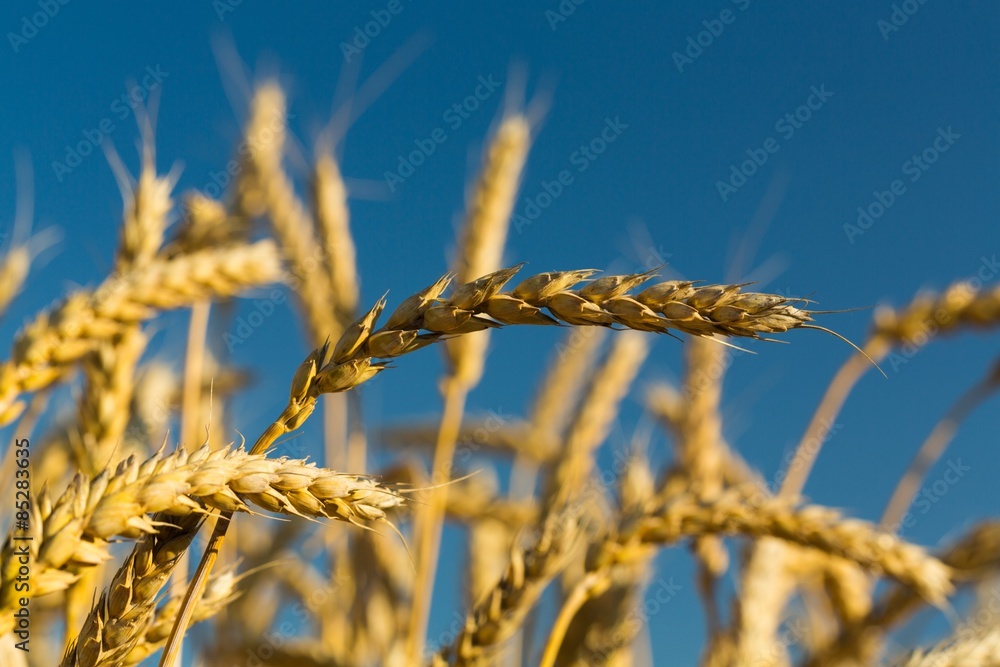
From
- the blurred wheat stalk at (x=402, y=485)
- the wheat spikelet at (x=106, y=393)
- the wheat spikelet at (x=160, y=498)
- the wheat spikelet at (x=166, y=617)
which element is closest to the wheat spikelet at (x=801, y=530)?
the blurred wheat stalk at (x=402, y=485)

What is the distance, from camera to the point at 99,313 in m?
2.12

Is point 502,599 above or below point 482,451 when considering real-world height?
below

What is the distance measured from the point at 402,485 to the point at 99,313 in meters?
1.26

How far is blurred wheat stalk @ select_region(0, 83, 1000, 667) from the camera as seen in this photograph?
3.45 feet

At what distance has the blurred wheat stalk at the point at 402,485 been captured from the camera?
3.45 ft

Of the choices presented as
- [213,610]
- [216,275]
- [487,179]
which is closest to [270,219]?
[487,179]

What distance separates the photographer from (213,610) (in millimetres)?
1287

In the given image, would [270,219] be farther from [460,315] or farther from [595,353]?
[460,315]

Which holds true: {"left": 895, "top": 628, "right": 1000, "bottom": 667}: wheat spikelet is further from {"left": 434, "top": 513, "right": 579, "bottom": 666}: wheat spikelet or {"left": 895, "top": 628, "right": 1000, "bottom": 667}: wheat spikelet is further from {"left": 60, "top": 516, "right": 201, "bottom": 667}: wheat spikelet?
{"left": 60, "top": 516, "right": 201, "bottom": 667}: wheat spikelet

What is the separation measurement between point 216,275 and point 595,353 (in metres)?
2.61

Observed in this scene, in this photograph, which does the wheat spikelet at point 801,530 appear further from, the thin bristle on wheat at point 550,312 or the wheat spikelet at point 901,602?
the thin bristle on wheat at point 550,312

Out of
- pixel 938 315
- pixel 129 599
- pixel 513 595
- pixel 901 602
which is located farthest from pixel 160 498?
pixel 938 315

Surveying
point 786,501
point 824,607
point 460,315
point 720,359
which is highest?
point 720,359

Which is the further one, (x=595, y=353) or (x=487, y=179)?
(x=595, y=353)
